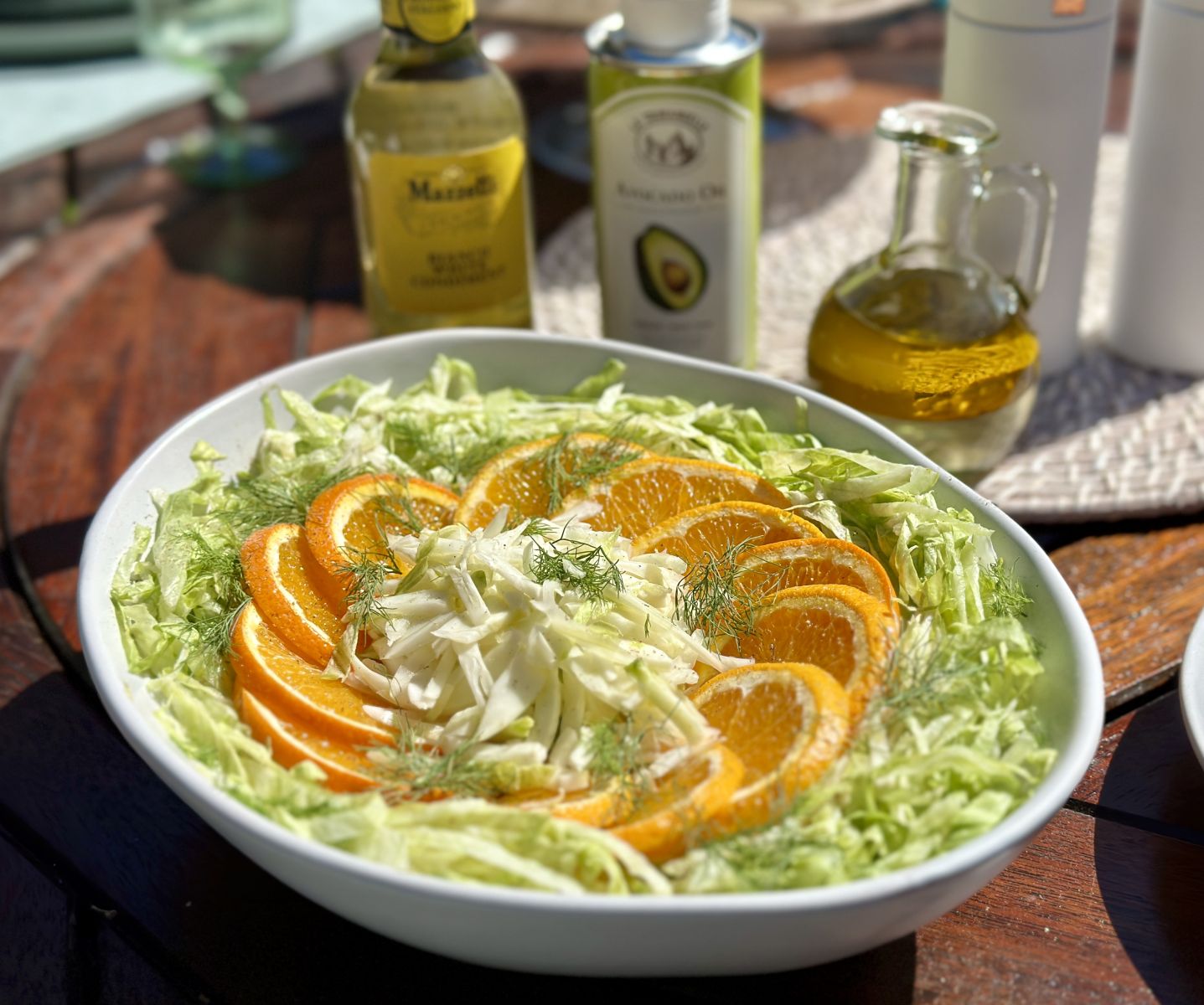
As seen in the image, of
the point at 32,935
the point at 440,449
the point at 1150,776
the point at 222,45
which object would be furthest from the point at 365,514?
the point at 222,45

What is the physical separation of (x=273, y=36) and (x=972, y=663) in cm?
152

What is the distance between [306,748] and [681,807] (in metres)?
0.22

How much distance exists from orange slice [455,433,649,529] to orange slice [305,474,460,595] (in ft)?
0.10

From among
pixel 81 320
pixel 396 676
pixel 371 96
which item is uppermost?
pixel 371 96

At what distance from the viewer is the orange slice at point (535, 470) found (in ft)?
3.21

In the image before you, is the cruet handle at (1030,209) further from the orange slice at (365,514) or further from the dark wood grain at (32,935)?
the dark wood grain at (32,935)

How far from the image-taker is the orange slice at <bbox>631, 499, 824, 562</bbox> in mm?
904

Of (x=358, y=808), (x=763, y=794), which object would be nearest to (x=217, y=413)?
(x=358, y=808)

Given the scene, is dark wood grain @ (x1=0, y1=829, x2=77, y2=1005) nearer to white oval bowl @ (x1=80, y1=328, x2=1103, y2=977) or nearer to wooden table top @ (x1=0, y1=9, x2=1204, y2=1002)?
wooden table top @ (x1=0, y1=9, x2=1204, y2=1002)

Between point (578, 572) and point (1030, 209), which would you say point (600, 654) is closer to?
point (578, 572)

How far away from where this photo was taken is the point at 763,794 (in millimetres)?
688

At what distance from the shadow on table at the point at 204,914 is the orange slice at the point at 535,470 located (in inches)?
11.7

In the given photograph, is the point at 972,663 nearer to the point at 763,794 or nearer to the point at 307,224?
the point at 763,794

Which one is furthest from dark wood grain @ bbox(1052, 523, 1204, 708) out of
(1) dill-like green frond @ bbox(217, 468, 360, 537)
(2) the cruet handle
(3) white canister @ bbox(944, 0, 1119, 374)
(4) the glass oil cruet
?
(1) dill-like green frond @ bbox(217, 468, 360, 537)
